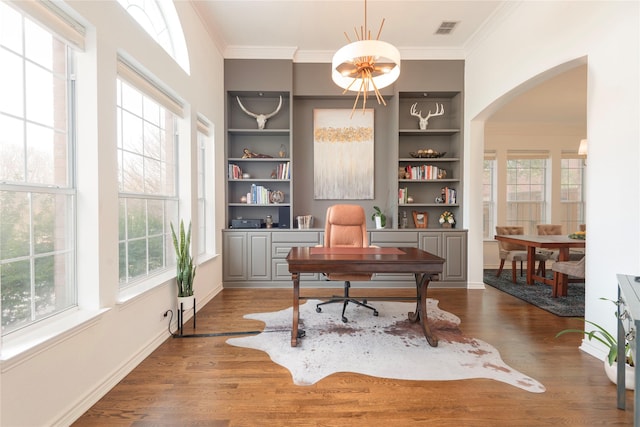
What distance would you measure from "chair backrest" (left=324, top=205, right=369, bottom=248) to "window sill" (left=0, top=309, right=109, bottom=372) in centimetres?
214

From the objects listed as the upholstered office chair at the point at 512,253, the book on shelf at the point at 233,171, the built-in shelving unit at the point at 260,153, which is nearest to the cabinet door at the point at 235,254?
the built-in shelving unit at the point at 260,153

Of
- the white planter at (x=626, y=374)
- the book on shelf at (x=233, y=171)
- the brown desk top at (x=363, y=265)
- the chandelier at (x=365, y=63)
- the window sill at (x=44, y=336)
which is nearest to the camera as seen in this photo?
the window sill at (x=44, y=336)

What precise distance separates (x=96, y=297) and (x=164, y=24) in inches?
99.6

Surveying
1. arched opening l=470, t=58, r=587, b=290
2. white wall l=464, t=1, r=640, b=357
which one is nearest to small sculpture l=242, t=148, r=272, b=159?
white wall l=464, t=1, r=640, b=357

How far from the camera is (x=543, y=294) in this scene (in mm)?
4023

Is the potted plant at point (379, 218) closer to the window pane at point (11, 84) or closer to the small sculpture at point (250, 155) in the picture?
the small sculpture at point (250, 155)

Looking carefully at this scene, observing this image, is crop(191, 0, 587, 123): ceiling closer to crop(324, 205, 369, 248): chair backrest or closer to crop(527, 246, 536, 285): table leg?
crop(324, 205, 369, 248): chair backrest

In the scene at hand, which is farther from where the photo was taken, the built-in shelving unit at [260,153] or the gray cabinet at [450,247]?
→ the built-in shelving unit at [260,153]

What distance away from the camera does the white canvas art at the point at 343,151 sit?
474 centimetres

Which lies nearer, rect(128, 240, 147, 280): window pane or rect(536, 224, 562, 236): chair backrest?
rect(128, 240, 147, 280): window pane

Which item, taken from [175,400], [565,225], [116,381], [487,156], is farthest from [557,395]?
[565,225]

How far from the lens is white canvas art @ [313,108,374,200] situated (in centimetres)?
474

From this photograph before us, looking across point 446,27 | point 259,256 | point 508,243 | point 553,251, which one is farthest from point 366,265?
point 553,251

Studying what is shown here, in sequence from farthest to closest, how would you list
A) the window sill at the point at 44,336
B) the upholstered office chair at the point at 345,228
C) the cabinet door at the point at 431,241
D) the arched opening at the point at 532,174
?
1. the arched opening at the point at 532,174
2. the cabinet door at the point at 431,241
3. the upholstered office chair at the point at 345,228
4. the window sill at the point at 44,336
